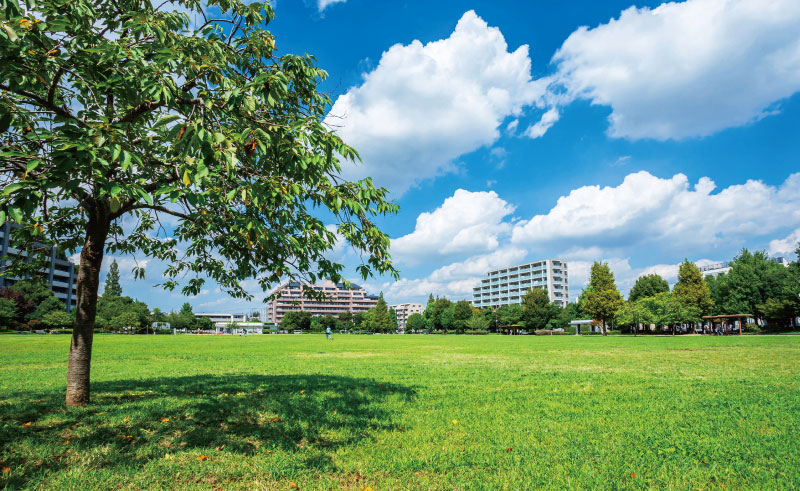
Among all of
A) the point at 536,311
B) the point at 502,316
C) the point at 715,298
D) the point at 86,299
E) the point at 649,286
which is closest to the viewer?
the point at 86,299

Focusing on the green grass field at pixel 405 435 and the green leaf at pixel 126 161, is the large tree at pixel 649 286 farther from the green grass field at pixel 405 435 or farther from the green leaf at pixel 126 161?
the green leaf at pixel 126 161

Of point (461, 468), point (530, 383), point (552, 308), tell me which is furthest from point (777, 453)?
point (552, 308)

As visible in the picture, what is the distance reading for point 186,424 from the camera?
677 cm

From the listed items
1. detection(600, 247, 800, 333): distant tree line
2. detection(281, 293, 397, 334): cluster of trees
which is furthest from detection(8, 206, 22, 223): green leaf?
detection(281, 293, 397, 334): cluster of trees

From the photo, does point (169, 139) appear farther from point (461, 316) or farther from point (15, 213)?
point (461, 316)

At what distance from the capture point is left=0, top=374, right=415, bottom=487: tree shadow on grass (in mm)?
5336

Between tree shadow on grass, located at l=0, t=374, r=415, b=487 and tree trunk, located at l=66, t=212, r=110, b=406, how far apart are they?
74cm

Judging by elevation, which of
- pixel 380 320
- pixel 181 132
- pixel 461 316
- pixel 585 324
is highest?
pixel 181 132

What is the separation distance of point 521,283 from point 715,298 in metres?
91.0

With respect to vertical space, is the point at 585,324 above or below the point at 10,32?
below

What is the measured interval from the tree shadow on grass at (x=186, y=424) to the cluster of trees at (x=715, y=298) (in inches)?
2744

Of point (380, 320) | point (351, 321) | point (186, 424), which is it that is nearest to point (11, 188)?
point (186, 424)

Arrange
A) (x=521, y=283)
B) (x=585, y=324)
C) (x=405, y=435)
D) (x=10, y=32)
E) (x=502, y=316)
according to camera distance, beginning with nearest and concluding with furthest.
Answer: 1. (x=10, y=32)
2. (x=405, y=435)
3. (x=502, y=316)
4. (x=585, y=324)
5. (x=521, y=283)

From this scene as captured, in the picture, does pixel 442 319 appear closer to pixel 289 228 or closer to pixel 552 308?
pixel 552 308
